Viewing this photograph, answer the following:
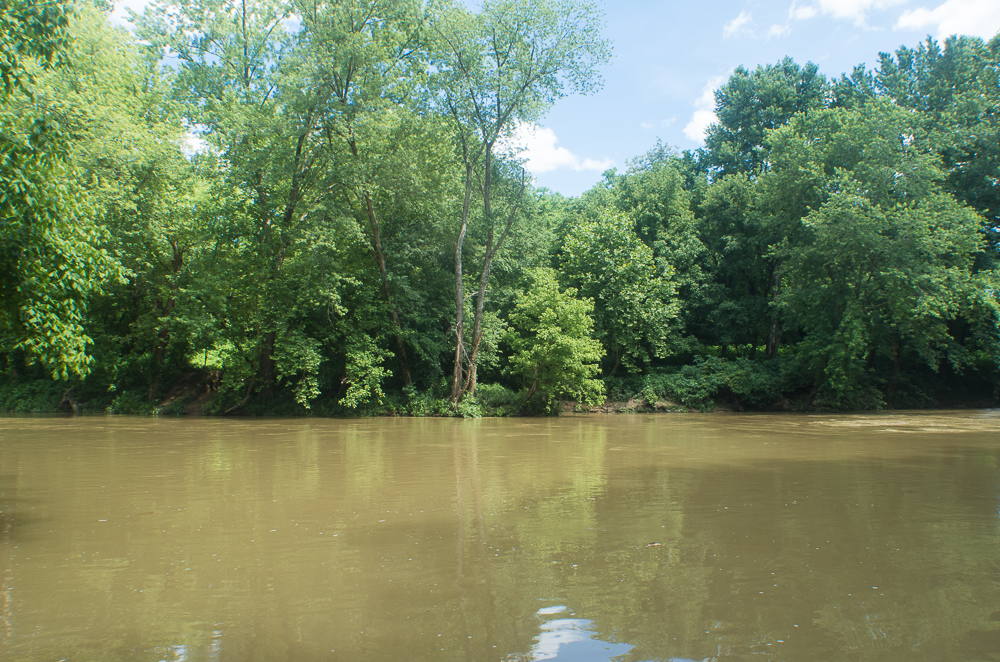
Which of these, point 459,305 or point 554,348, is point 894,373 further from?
point 459,305

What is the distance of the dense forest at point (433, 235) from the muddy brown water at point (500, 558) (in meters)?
14.0

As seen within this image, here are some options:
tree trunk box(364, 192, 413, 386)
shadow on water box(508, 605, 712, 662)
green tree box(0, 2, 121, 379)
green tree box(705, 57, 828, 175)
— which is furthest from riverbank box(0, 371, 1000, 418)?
shadow on water box(508, 605, 712, 662)

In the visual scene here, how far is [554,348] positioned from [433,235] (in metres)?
7.45

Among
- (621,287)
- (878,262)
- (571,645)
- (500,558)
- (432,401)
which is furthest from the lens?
(621,287)

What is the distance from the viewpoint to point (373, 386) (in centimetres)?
2525

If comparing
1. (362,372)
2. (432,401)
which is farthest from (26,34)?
(432,401)

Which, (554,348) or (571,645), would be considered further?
(554,348)

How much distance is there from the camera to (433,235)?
27406 mm

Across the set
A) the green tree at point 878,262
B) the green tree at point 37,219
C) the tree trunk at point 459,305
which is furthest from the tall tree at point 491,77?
the green tree at point 37,219

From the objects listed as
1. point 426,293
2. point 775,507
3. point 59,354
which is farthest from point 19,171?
point 426,293

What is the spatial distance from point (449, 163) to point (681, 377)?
14.1m

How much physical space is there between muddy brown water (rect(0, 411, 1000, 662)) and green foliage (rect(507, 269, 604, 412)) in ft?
41.0

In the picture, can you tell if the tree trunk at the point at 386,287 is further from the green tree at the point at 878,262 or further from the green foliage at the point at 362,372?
the green tree at the point at 878,262

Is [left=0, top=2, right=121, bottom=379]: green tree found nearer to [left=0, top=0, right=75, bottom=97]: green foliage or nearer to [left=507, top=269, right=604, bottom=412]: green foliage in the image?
[left=0, top=0, right=75, bottom=97]: green foliage
